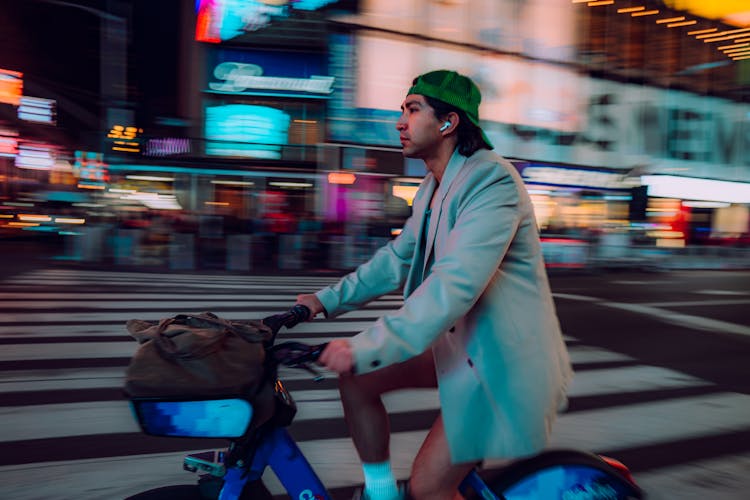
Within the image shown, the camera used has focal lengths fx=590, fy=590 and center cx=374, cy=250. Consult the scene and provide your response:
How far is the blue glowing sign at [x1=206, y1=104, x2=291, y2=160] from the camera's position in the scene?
105 feet

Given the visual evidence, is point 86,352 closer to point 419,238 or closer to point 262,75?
point 419,238

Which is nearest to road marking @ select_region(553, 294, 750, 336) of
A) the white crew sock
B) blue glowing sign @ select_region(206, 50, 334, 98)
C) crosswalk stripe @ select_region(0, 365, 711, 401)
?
crosswalk stripe @ select_region(0, 365, 711, 401)

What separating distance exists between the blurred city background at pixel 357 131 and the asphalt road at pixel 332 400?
8.00m

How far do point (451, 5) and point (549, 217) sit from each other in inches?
386

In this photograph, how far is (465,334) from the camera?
6.35ft

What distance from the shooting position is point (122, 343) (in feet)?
21.8

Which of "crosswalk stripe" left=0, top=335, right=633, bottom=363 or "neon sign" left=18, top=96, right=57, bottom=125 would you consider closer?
"crosswalk stripe" left=0, top=335, right=633, bottom=363

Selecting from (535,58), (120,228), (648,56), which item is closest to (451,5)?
(535,58)

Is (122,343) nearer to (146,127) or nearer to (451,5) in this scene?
(451,5)

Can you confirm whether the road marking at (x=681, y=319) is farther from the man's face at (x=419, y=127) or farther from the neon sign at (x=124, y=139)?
the neon sign at (x=124, y=139)

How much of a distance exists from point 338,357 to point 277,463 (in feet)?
1.61

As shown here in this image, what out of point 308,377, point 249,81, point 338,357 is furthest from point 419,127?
point 249,81

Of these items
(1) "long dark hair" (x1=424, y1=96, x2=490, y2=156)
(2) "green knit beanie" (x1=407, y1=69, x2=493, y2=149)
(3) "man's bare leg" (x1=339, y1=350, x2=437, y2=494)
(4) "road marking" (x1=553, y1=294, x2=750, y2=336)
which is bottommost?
→ (4) "road marking" (x1=553, y1=294, x2=750, y2=336)

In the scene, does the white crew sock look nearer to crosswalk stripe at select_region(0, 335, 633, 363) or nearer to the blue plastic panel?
the blue plastic panel
